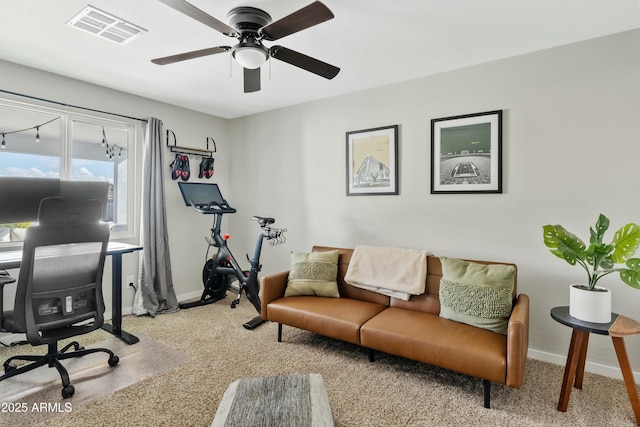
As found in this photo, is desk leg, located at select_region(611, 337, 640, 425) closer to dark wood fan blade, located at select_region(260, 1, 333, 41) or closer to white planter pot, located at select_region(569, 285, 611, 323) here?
white planter pot, located at select_region(569, 285, 611, 323)

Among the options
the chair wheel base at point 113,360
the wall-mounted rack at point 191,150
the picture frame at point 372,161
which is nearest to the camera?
the chair wheel base at point 113,360

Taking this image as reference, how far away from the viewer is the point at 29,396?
220 centimetres

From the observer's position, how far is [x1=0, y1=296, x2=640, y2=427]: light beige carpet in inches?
77.7

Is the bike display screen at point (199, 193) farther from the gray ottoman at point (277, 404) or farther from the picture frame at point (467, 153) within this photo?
the picture frame at point (467, 153)

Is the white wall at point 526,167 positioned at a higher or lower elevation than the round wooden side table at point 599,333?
higher

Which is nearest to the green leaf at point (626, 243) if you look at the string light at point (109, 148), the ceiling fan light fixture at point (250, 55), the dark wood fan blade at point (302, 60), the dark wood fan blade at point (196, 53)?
the dark wood fan blade at point (302, 60)

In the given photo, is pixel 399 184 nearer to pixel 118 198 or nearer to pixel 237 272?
pixel 237 272

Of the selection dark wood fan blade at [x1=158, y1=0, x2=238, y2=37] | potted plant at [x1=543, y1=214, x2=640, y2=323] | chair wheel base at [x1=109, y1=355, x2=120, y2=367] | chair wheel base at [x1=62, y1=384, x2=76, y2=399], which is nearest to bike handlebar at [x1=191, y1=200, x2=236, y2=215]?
chair wheel base at [x1=109, y1=355, x2=120, y2=367]

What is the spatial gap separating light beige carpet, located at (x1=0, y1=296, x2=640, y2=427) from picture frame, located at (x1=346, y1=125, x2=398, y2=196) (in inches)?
63.0

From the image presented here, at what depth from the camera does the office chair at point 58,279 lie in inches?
83.7

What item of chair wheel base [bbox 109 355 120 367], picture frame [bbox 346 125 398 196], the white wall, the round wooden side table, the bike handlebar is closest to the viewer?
the round wooden side table

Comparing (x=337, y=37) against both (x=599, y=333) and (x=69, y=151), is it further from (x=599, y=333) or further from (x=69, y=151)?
(x=69, y=151)

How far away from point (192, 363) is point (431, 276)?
2080 mm

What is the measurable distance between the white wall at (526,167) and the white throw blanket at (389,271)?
374 millimetres
